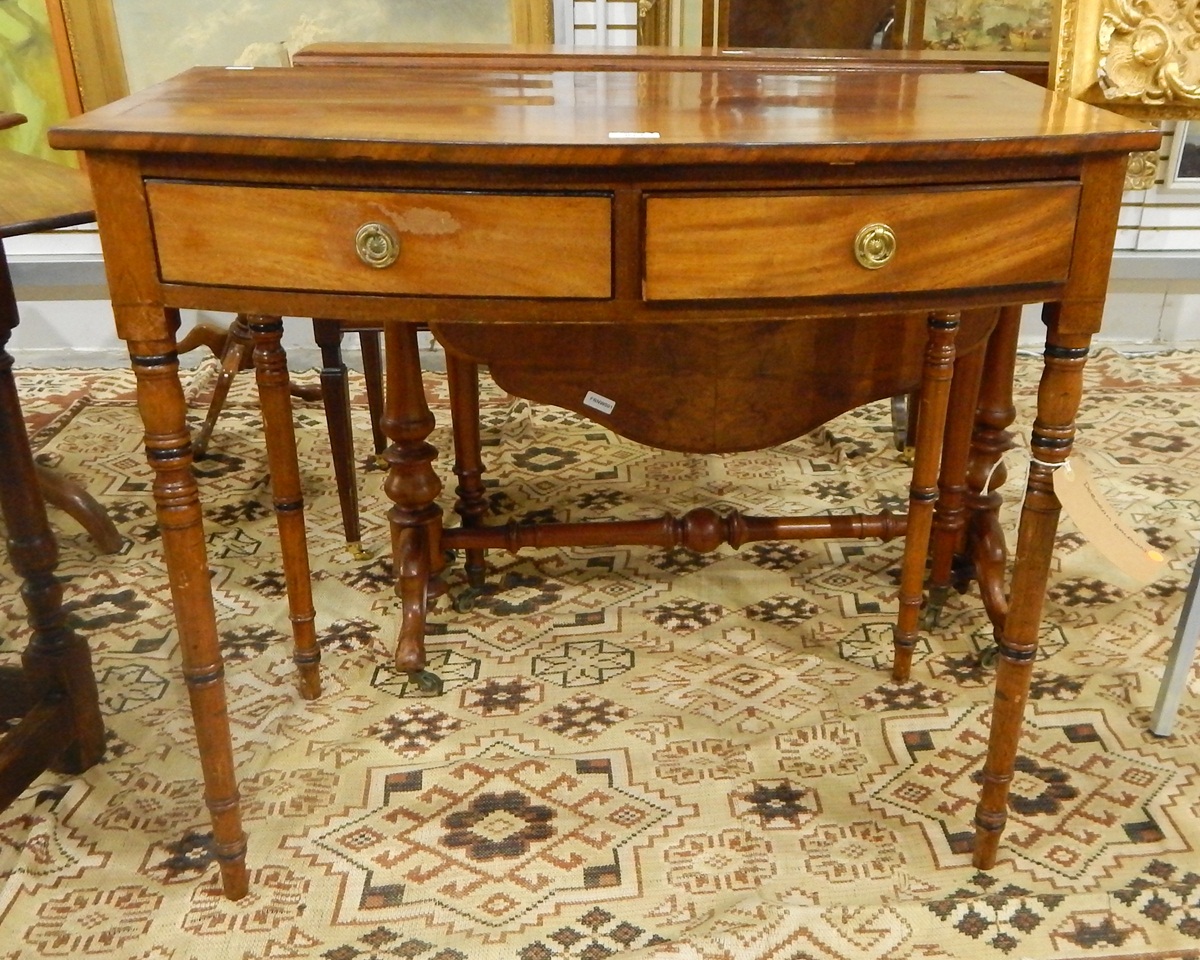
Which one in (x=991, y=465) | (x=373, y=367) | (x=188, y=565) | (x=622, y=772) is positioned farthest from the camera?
(x=373, y=367)

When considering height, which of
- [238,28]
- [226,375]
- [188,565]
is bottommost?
[226,375]

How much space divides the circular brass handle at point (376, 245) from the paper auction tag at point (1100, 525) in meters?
0.90

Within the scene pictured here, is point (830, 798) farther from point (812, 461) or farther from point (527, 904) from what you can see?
point (812, 461)

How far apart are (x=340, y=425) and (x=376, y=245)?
138 cm

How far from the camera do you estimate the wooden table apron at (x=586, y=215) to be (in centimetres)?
122

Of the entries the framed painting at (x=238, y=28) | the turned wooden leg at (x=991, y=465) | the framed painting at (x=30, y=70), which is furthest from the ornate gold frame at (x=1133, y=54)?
the framed painting at (x=30, y=70)

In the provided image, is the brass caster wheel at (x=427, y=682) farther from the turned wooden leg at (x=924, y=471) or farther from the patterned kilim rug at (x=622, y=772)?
the turned wooden leg at (x=924, y=471)

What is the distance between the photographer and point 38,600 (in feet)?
5.90

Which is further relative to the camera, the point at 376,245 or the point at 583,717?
the point at 583,717

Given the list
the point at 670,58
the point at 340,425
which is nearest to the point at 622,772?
the point at 340,425

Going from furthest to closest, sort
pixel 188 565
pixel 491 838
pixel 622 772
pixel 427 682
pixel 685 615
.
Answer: pixel 685 615 → pixel 427 682 → pixel 622 772 → pixel 491 838 → pixel 188 565

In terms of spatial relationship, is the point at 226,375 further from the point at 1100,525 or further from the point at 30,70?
the point at 1100,525

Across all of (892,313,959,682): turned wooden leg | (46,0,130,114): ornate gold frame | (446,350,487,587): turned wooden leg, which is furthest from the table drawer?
(46,0,130,114): ornate gold frame

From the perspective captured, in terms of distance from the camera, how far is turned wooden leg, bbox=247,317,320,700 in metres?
1.88
